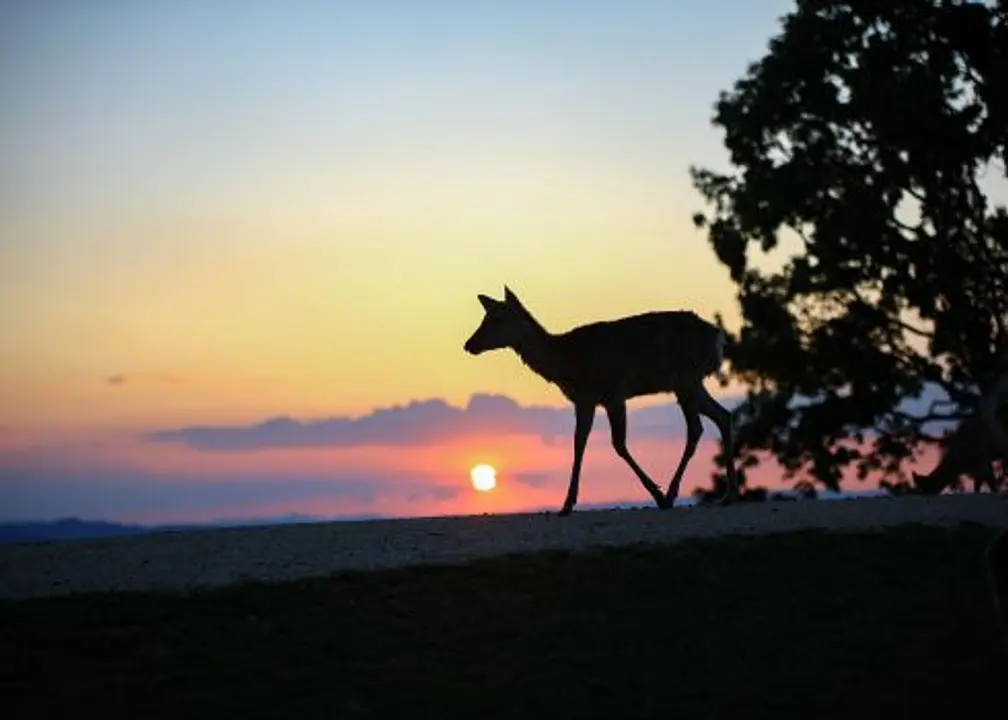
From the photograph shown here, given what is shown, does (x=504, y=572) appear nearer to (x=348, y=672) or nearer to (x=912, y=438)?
(x=348, y=672)

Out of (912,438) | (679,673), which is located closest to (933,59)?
(912,438)

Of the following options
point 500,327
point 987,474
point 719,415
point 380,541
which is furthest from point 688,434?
point 987,474

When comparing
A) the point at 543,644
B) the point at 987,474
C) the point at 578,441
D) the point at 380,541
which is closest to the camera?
the point at 543,644

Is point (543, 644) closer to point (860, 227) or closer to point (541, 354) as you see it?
Result: point (541, 354)

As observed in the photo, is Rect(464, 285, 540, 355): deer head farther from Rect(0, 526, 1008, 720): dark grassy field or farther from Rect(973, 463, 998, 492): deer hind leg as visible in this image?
Rect(973, 463, 998, 492): deer hind leg

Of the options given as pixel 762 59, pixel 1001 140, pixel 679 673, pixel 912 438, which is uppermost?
pixel 762 59

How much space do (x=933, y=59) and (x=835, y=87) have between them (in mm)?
2098

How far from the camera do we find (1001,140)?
1227 inches

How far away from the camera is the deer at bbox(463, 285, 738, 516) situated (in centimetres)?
1841

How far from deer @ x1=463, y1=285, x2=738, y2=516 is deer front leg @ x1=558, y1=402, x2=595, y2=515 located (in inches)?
0.5

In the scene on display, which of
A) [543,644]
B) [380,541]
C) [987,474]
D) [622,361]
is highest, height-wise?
[622,361]

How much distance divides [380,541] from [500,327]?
15.5ft

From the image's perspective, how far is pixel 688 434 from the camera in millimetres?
18750

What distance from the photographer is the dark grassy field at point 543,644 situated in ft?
33.4
